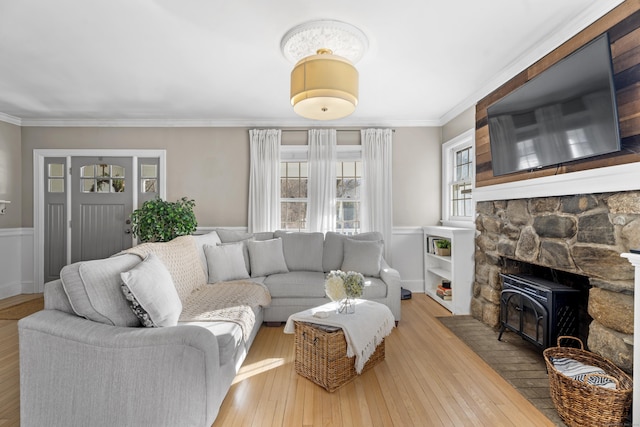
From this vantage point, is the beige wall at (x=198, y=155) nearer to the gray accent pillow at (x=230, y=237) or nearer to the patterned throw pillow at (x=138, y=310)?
the gray accent pillow at (x=230, y=237)

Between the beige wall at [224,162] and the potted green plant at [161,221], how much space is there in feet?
1.79

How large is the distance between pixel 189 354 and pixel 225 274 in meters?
1.77

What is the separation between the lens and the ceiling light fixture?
7.39 ft

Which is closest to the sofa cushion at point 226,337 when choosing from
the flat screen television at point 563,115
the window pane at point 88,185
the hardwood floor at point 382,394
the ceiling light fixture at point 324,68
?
the hardwood floor at point 382,394

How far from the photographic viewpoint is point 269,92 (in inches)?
141

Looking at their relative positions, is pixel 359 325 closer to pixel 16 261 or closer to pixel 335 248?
pixel 335 248

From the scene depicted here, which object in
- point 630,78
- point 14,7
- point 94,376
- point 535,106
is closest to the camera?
point 94,376

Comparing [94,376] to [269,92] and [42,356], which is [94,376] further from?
[269,92]

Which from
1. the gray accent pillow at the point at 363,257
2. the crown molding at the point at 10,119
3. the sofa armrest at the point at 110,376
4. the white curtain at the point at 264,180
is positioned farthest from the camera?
the white curtain at the point at 264,180

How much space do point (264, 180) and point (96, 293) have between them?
306 cm

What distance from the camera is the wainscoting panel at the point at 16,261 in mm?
4328

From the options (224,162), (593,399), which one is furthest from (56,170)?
(593,399)

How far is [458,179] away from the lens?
14.3 feet

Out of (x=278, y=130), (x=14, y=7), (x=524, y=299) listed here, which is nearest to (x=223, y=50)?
(x=14, y=7)
